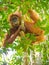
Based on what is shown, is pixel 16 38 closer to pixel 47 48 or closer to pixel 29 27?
pixel 29 27

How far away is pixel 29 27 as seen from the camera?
0.81m

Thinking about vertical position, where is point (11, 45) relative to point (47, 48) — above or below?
above

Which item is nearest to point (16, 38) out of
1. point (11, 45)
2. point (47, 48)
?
point (11, 45)

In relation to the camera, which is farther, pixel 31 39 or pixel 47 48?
pixel 47 48

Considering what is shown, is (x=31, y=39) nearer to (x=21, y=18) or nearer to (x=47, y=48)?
(x=21, y=18)

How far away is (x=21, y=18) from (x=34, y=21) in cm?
5

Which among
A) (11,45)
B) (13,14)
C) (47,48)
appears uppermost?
(13,14)

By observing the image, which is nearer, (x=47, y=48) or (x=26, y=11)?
(x=26, y=11)

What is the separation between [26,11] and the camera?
756 millimetres

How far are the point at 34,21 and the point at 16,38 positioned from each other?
0.11 metres

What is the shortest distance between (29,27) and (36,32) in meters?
0.03

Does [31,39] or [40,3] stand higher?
[40,3]

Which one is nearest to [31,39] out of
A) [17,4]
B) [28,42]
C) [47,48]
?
[28,42]

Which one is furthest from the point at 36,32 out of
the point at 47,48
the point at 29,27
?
the point at 47,48
